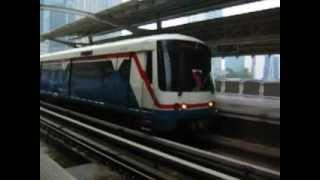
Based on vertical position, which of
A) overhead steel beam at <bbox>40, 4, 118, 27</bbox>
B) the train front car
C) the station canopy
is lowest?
the train front car

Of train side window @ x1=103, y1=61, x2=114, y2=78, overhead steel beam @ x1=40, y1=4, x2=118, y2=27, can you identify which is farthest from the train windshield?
overhead steel beam @ x1=40, y1=4, x2=118, y2=27

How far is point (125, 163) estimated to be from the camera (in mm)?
8234

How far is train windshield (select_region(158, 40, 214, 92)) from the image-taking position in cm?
1103

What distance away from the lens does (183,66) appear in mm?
11312

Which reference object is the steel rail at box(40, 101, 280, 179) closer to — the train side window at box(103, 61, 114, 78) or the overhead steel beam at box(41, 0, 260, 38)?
the train side window at box(103, 61, 114, 78)

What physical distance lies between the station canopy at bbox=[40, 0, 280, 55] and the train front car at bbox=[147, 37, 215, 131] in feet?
11.8

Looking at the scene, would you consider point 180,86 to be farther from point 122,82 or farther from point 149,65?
point 122,82

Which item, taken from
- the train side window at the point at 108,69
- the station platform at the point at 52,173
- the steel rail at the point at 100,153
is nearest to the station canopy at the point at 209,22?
the train side window at the point at 108,69

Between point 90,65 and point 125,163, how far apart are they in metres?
7.47

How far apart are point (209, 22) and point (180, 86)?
6872 mm

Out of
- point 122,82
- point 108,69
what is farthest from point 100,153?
point 108,69

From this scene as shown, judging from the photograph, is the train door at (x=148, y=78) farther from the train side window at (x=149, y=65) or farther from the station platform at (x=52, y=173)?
the station platform at (x=52, y=173)
